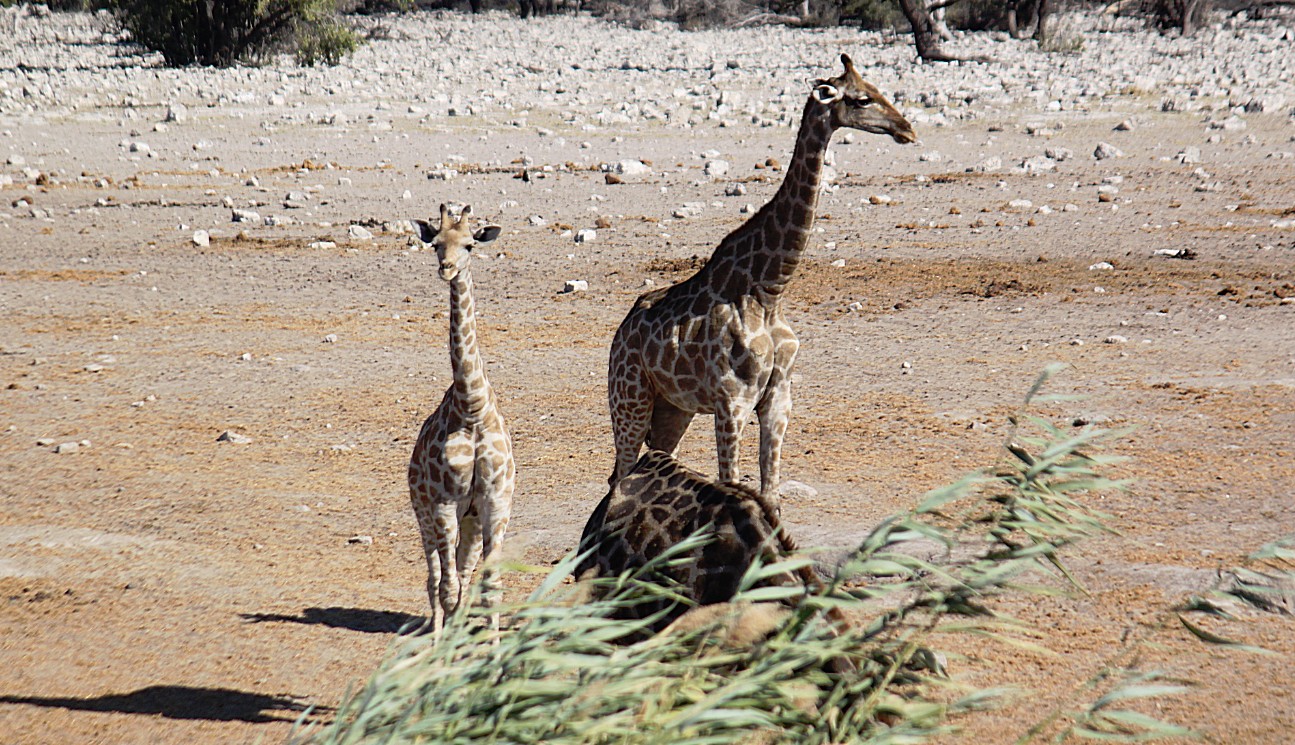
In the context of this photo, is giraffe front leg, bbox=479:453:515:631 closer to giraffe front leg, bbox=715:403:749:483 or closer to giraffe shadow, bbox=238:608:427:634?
giraffe shadow, bbox=238:608:427:634

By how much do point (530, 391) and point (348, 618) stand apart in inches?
147

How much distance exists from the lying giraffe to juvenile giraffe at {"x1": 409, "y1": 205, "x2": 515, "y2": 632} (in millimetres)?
433

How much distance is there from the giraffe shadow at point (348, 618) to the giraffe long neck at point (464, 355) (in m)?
1.18

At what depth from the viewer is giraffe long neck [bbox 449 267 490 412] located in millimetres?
5289

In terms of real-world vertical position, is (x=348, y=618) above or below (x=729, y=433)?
below

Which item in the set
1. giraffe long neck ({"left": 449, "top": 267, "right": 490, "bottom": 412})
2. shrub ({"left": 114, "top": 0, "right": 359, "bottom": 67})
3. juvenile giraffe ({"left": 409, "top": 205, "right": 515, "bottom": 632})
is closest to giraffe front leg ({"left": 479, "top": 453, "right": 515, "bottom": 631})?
juvenile giraffe ({"left": 409, "top": 205, "right": 515, "bottom": 632})

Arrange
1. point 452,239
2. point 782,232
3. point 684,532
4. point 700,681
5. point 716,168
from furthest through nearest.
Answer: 1. point 716,168
2. point 782,232
3. point 452,239
4. point 684,532
5. point 700,681

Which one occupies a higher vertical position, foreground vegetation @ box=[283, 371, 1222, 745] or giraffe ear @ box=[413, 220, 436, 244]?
giraffe ear @ box=[413, 220, 436, 244]

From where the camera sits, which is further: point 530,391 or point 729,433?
point 530,391

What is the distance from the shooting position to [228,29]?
94.8 ft

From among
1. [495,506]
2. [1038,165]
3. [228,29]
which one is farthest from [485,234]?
[228,29]

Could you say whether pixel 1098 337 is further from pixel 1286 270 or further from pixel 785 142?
pixel 785 142

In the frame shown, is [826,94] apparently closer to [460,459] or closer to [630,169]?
[460,459]

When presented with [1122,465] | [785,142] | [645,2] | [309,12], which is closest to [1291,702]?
[1122,465]
